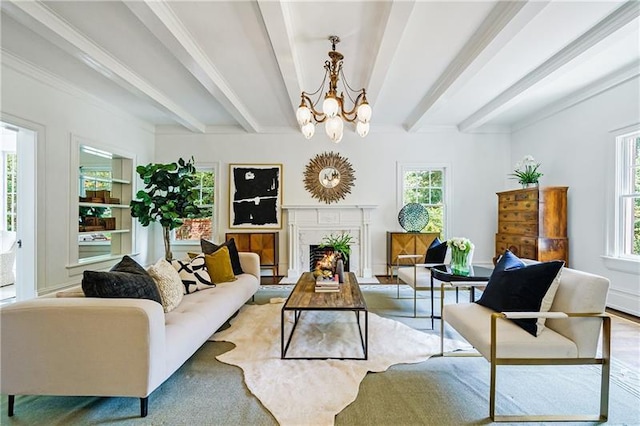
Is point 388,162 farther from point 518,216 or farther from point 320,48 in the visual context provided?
point 320,48

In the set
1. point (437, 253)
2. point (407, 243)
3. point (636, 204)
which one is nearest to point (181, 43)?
point (437, 253)

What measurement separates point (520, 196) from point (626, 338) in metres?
2.34

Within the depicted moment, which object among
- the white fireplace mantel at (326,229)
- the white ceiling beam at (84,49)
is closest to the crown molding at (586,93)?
the white fireplace mantel at (326,229)

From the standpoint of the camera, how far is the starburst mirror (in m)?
5.91

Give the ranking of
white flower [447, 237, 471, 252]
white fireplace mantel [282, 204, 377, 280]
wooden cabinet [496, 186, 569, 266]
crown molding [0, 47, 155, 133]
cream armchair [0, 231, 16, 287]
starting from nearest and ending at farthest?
white flower [447, 237, 471, 252] < crown molding [0, 47, 155, 133] < wooden cabinet [496, 186, 569, 266] < cream armchair [0, 231, 16, 287] < white fireplace mantel [282, 204, 377, 280]

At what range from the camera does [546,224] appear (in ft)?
14.5

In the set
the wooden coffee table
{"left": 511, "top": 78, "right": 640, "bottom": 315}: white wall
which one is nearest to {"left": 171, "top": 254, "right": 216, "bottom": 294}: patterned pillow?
the wooden coffee table

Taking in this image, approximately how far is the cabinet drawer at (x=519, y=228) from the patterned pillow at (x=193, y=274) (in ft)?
14.4

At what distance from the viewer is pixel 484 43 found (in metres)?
2.84

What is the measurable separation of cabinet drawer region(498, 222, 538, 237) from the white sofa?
482 centimetres

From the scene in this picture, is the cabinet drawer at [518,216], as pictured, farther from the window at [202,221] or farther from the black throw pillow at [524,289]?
the window at [202,221]

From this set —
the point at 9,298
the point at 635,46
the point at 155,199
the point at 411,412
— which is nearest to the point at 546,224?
the point at 635,46

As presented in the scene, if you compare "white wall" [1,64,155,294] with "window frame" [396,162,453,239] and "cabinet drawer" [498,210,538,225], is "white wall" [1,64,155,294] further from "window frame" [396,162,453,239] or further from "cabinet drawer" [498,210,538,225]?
"cabinet drawer" [498,210,538,225]

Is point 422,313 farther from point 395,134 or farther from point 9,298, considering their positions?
point 9,298
